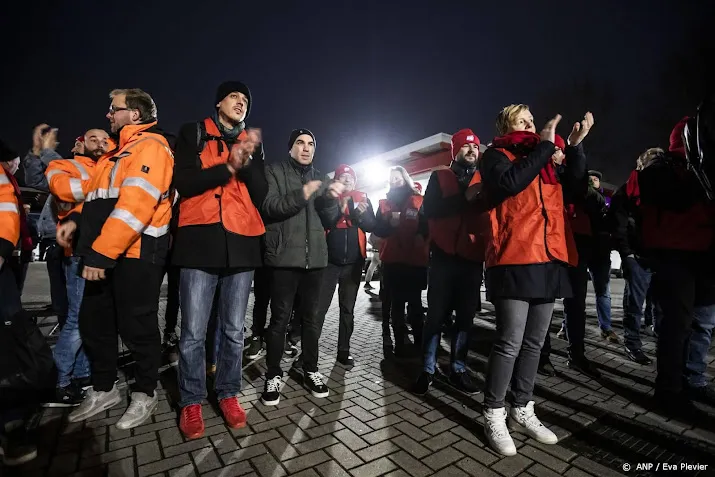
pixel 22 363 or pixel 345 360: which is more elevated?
pixel 22 363

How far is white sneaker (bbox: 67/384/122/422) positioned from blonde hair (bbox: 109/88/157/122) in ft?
6.80

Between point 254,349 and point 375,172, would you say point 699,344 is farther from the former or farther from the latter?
point 375,172

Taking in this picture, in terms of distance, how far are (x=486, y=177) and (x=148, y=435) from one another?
2849 millimetres

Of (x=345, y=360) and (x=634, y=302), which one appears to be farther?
(x=634, y=302)

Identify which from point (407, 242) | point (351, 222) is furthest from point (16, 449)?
point (407, 242)

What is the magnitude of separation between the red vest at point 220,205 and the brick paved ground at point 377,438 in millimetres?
1415

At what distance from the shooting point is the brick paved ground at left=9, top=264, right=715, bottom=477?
223cm

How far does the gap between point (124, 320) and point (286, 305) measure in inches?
46.7

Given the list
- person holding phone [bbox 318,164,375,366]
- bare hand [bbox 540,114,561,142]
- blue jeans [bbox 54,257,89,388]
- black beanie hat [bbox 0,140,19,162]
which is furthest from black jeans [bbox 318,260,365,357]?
black beanie hat [bbox 0,140,19,162]

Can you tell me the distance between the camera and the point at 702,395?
3.26m

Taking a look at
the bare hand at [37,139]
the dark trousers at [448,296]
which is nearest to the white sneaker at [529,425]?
the dark trousers at [448,296]

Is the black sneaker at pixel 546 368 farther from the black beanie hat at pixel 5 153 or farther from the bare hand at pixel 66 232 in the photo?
the black beanie hat at pixel 5 153

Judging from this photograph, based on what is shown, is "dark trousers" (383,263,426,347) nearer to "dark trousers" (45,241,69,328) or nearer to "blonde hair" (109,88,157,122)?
"blonde hair" (109,88,157,122)

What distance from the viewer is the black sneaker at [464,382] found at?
136 inches
